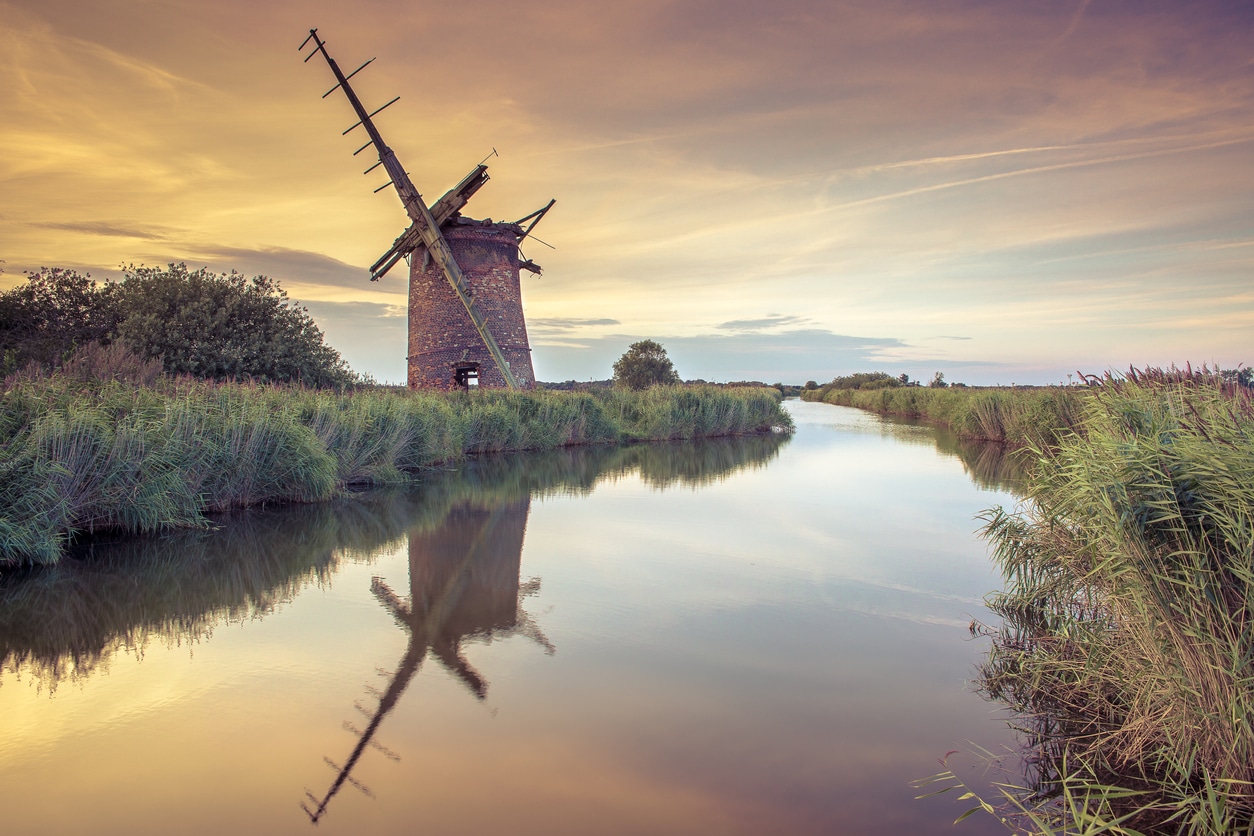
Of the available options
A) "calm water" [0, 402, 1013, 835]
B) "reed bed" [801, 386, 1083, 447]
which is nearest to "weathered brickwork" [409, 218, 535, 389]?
"calm water" [0, 402, 1013, 835]

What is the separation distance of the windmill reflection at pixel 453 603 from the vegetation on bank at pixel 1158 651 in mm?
2602

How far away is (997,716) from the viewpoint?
3.48 metres

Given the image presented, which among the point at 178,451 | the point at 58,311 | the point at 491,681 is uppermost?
the point at 58,311

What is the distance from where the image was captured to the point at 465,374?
62.9 ft

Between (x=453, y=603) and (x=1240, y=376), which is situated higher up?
(x=1240, y=376)

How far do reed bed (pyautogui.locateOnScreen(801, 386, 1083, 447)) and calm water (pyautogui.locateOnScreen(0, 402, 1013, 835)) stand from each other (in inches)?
75.1

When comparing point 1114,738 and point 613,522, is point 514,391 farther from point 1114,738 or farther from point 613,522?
point 1114,738

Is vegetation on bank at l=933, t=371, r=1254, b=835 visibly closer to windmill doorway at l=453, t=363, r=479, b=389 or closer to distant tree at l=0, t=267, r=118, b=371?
windmill doorway at l=453, t=363, r=479, b=389

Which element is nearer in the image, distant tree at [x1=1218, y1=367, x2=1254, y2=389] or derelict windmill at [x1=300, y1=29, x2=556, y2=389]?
distant tree at [x1=1218, y1=367, x2=1254, y2=389]

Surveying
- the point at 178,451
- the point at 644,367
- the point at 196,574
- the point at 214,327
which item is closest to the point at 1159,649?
the point at 196,574

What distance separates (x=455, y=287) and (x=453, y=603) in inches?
560

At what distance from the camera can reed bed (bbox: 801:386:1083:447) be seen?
13398 mm

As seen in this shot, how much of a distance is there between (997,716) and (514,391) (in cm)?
1530

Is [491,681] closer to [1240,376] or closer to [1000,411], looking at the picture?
[1240,376]
